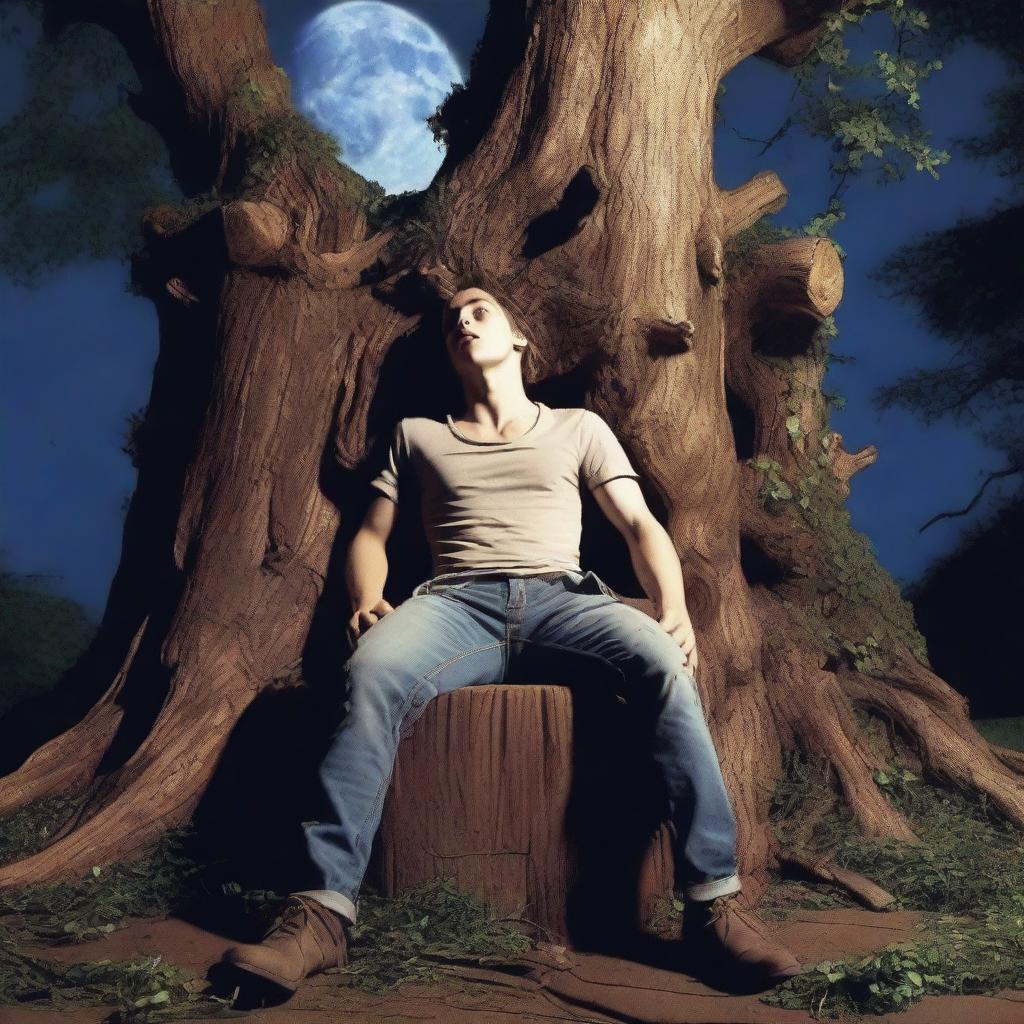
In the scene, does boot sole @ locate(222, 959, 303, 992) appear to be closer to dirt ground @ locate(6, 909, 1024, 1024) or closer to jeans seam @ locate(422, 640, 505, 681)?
dirt ground @ locate(6, 909, 1024, 1024)

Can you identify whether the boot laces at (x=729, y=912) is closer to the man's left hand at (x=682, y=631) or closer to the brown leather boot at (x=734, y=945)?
the brown leather boot at (x=734, y=945)

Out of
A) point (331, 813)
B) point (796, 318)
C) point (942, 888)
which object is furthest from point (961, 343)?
point (331, 813)

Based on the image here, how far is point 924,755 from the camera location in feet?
19.4

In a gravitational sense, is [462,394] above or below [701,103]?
below

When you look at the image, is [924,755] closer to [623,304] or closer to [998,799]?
[998,799]

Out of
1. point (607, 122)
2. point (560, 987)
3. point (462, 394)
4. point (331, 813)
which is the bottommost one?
point (560, 987)

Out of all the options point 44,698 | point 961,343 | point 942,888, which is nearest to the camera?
point 942,888

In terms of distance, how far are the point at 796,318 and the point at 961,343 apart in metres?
5.40

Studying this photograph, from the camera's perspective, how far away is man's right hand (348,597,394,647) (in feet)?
15.0

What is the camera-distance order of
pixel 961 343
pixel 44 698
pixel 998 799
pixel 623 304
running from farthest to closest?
pixel 961 343
pixel 44 698
pixel 998 799
pixel 623 304

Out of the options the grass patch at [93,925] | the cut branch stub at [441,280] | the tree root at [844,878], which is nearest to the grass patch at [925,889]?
the tree root at [844,878]

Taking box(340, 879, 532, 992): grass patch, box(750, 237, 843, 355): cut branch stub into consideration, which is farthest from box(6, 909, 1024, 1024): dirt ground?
box(750, 237, 843, 355): cut branch stub

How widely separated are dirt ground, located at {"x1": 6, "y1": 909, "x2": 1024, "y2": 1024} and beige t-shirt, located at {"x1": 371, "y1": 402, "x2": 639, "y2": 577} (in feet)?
4.27

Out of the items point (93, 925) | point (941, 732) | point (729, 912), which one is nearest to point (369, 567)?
point (93, 925)
